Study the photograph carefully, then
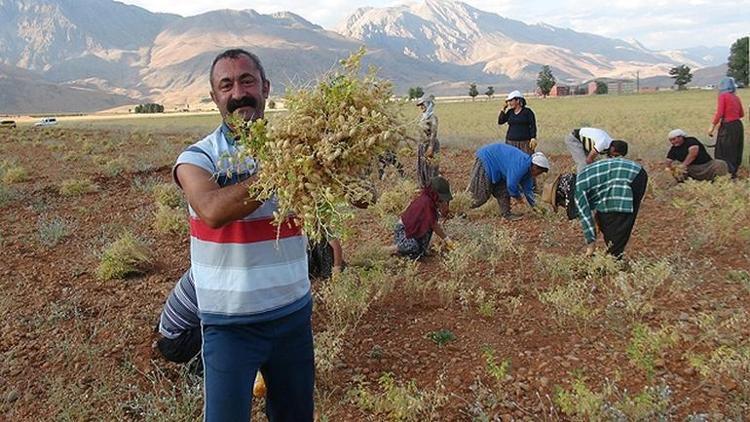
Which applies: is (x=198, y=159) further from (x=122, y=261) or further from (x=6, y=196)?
(x=6, y=196)

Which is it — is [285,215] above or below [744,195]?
above

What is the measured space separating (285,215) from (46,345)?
3.43 m

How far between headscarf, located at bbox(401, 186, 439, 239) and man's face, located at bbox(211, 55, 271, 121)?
4069 millimetres

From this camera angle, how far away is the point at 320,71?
216 cm

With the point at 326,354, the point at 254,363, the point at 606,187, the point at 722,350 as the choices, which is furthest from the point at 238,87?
the point at 606,187

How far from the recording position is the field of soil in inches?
143

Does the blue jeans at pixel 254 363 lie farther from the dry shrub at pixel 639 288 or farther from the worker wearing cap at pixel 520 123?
the worker wearing cap at pixel 520 123

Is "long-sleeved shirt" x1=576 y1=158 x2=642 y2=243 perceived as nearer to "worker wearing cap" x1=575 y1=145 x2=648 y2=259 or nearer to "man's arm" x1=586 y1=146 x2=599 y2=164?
"worker wearing cap" x1=575 y1=145 x2=648 y2=259

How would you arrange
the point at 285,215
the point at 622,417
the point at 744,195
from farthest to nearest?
the point at 744,195 < the point at 622,417 < the point at 285,215

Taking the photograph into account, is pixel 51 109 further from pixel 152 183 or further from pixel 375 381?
pixel 375 381

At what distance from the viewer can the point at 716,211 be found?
7426 mm

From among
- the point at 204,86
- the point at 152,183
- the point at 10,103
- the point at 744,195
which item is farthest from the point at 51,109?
the point at 744,195

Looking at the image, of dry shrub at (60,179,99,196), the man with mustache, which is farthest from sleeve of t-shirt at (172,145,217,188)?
dry shrub at (60,179,99,196)

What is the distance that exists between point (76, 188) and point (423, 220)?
25.9 feet
